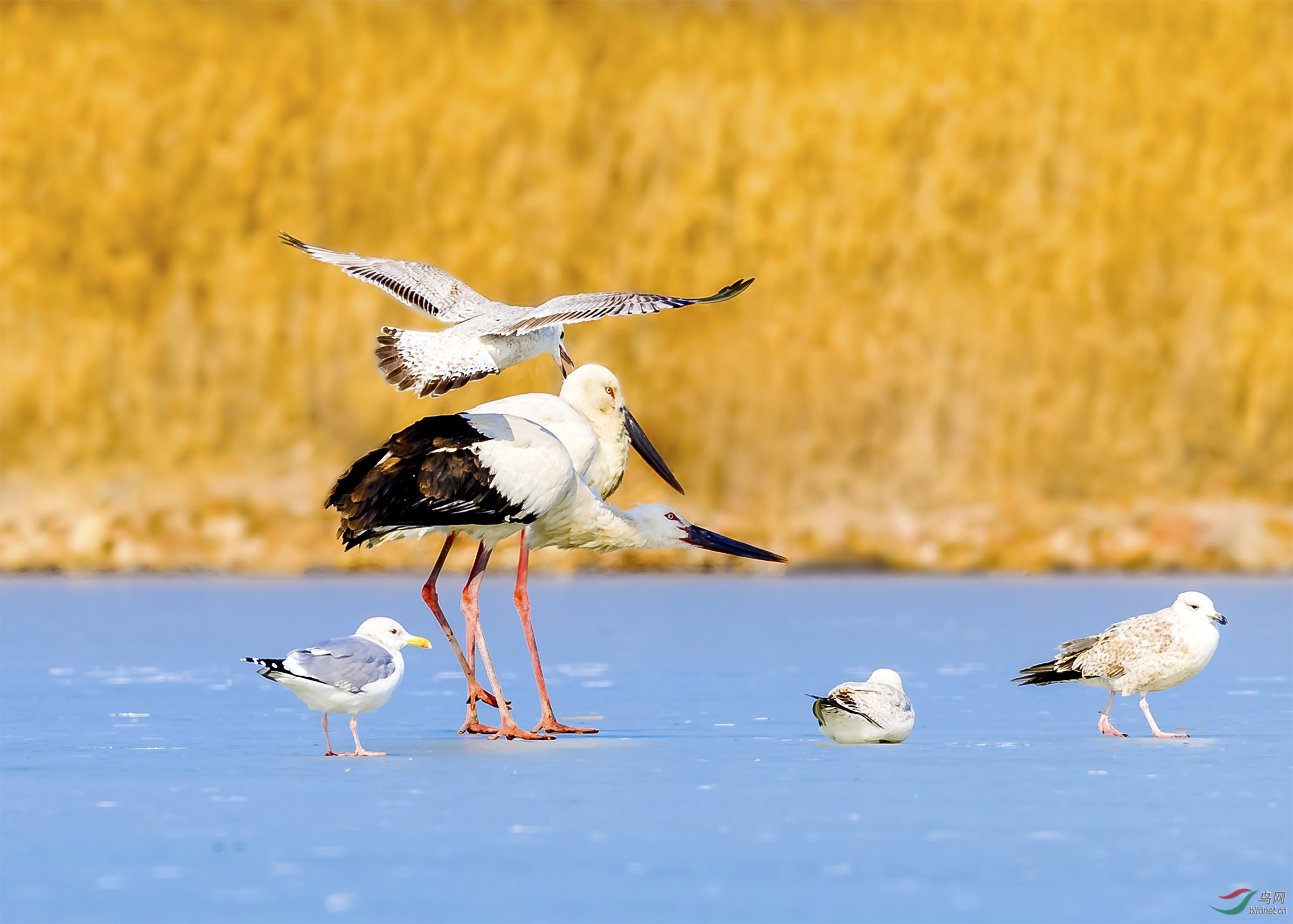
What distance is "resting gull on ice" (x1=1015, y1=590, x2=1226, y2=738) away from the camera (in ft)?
27.2

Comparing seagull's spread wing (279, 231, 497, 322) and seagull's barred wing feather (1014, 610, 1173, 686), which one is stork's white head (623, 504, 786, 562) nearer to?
seagull's barred wing feather (1014, 610, 1173, 686)

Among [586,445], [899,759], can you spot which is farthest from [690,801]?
[586,445]

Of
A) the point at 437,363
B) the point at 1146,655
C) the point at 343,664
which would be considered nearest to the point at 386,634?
the point at 343,664

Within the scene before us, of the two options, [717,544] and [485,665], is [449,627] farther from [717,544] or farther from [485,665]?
[717,544]

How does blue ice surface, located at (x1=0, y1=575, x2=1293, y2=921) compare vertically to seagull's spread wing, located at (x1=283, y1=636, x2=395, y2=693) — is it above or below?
below

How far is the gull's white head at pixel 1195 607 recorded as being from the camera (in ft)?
27.6

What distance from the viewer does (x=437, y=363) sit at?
10070mm

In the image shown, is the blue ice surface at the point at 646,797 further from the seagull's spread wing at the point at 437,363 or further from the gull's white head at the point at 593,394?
the seagull's spread wing at the point at 437,363

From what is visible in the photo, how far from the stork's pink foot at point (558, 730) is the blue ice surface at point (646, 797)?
156mm

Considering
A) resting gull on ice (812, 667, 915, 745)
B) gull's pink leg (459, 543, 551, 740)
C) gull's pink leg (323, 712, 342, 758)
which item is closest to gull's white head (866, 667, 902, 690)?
resting gull on ice (812, 667, 915, 745)

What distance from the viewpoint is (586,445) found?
9.18 metres

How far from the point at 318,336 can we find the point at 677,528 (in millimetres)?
23051

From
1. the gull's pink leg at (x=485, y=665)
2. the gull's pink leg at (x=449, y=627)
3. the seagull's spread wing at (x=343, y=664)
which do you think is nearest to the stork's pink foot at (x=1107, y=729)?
the gull's pink leg at (x=485, y=665)

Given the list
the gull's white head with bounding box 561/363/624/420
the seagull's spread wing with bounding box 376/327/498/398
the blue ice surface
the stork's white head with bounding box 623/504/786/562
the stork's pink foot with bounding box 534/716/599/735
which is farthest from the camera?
the seagull's spread wing with bounding box 376/327/498/398
